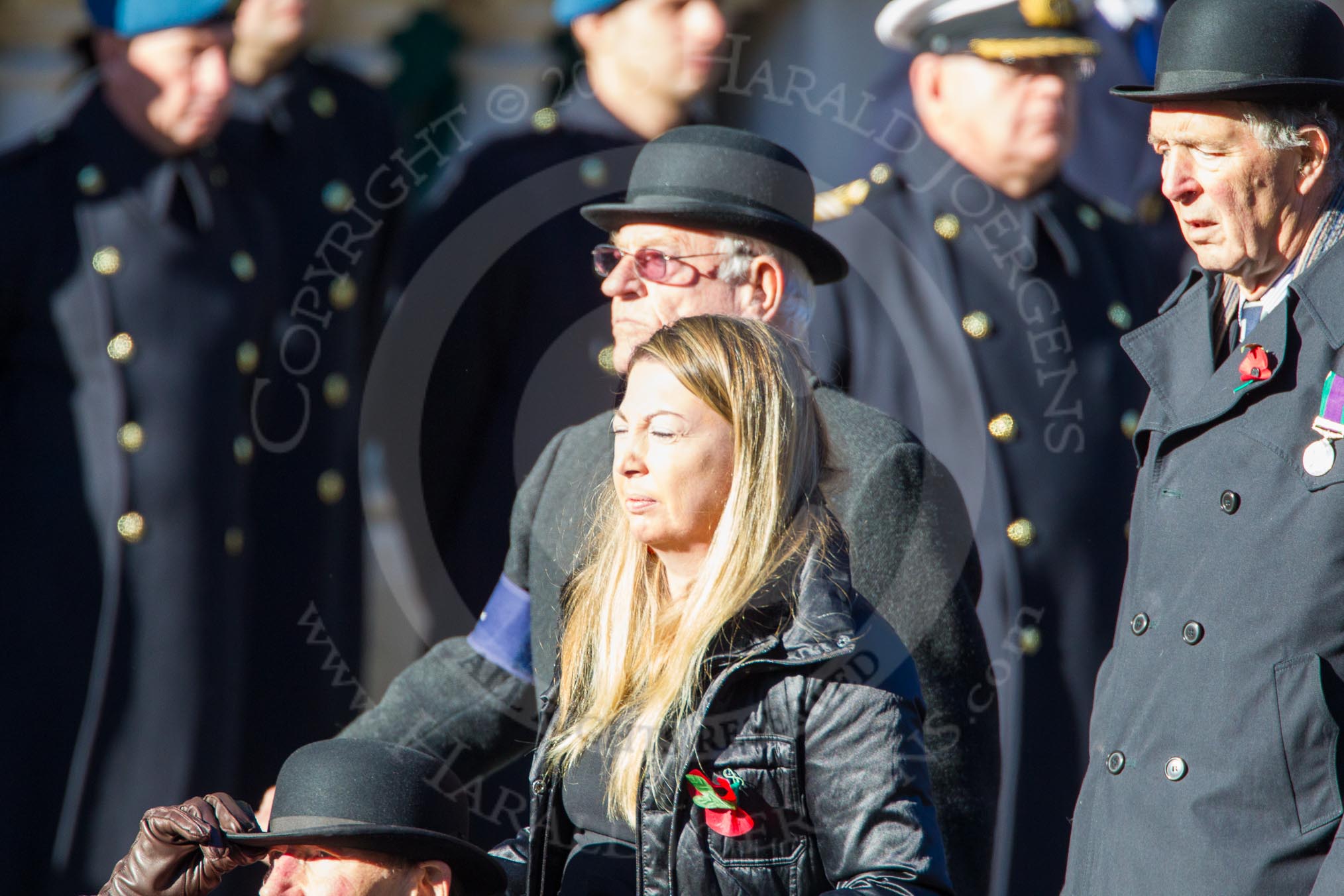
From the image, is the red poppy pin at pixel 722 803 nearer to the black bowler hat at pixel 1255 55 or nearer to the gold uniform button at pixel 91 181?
the black bowler hat at pixel 1255 55

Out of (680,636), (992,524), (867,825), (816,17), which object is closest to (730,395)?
(680,636)

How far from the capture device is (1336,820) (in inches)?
75.0

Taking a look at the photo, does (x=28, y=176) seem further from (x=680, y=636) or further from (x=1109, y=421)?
Result: (x=1109, y=421)

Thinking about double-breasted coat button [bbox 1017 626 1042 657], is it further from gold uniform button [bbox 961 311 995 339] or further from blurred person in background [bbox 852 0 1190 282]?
blurred person in background [bbox 852 0 1190 282]

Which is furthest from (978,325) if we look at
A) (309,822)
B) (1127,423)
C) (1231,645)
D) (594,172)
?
(309,822)

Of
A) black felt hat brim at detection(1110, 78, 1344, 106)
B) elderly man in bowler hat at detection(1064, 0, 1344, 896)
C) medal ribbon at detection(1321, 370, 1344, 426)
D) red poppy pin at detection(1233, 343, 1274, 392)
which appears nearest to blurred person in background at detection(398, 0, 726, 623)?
elderly man in bowler hat at detection(1064, 0, 1344, 896)

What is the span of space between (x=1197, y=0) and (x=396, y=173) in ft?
6.80

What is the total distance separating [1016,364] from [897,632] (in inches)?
43.9

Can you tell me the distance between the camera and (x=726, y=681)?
208 centimetres

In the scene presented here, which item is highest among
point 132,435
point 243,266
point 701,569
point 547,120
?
point 547,120

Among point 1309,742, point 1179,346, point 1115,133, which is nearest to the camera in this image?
point 1309,742

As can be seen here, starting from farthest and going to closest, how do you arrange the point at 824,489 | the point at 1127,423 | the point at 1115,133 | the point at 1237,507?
the point at 1115,133 → the point at 1127,423 → the point at 824,489 → the point at 1237,507

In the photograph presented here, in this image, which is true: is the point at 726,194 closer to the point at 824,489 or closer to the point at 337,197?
the point at 824,489

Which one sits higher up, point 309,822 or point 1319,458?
point 1319,458
